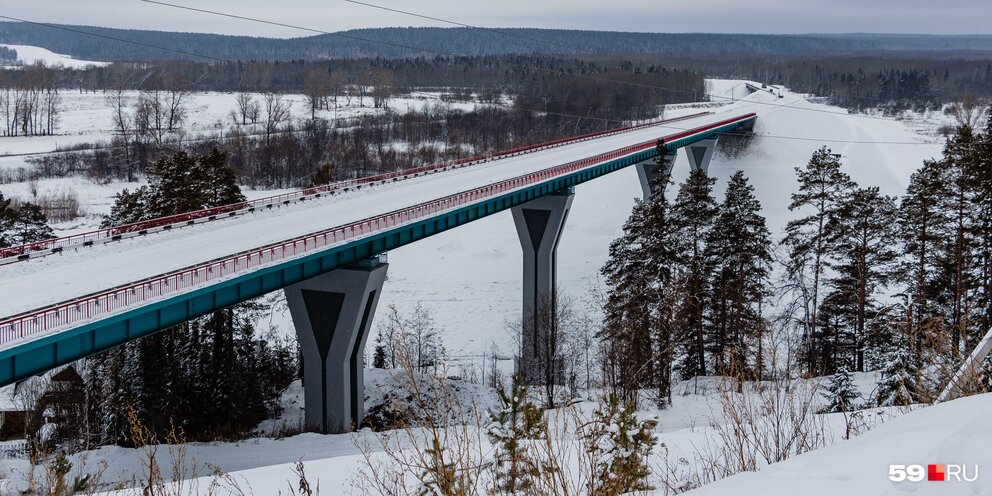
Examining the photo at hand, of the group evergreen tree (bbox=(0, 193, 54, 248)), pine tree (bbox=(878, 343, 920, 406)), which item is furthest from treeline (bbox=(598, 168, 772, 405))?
evergreen tree (bbox=(0, 193, 54, 248))

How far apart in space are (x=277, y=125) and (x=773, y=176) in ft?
263

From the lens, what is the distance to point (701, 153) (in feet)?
340

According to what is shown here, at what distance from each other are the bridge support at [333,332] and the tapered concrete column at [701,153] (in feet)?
236

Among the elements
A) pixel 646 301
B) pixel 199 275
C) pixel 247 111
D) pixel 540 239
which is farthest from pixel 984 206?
pixel 247 111

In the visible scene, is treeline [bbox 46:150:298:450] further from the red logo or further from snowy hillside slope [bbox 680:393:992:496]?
the red logo

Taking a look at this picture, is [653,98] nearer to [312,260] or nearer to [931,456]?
[312,260]

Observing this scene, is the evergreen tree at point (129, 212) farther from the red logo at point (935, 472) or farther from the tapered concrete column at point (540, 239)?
the red logo at point (935, 472)

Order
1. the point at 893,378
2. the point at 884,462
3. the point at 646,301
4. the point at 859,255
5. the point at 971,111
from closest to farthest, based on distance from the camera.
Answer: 1. the point at 884,462
2. the point at 893,378
3. the point at 646,301
4. the point at 859,255
5. the point at 971,111

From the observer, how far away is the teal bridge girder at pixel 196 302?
22109 mm

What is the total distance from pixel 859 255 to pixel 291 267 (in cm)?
2629

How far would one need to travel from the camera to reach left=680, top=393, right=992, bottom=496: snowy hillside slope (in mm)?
6891

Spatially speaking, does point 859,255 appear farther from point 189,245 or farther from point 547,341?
point 189,245

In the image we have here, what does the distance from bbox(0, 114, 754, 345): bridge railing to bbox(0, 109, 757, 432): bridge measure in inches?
1.6

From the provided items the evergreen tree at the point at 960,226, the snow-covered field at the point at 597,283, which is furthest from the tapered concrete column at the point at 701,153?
the evergreen tree at the point at 960,226
